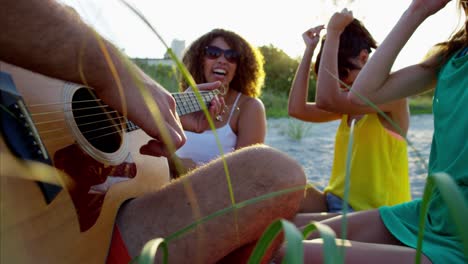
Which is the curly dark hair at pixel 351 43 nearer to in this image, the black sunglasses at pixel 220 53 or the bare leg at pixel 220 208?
the black sunglasses at pixel 220 53

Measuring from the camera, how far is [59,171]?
123 centimetres

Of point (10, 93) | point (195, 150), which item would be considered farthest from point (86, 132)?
point (195, 150)

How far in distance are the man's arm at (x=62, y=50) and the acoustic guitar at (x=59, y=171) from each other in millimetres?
86

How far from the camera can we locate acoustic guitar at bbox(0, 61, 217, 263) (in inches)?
40.3

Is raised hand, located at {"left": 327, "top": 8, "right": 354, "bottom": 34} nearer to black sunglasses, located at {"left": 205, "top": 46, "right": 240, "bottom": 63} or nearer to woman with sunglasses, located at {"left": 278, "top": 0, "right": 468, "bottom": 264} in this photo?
woman with sunglasses, located at {"left": 278, "top": 0, "right": 468, "bottom": 264}

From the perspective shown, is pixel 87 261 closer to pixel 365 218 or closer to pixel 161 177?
pixel 161 177

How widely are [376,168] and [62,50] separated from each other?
2194mm

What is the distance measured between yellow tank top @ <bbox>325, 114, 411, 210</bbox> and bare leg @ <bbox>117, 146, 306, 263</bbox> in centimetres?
157

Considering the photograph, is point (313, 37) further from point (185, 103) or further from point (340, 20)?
point (185, 103)

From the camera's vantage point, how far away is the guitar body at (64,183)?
3.36 feet

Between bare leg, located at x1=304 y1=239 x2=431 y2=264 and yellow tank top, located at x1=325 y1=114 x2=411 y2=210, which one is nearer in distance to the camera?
bare leg, located at x1=304 y1=239 x2=431 y2=264

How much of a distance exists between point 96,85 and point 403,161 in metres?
2.26

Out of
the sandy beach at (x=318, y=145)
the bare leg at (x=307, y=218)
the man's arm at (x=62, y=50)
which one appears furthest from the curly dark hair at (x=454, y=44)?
the sandy beach at (x=318, y=145)

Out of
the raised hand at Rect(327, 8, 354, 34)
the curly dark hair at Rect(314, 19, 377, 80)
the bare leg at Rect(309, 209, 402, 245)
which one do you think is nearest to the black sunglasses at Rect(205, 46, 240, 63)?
the curly dark hair at Rect(314, 19, 377, 80)
